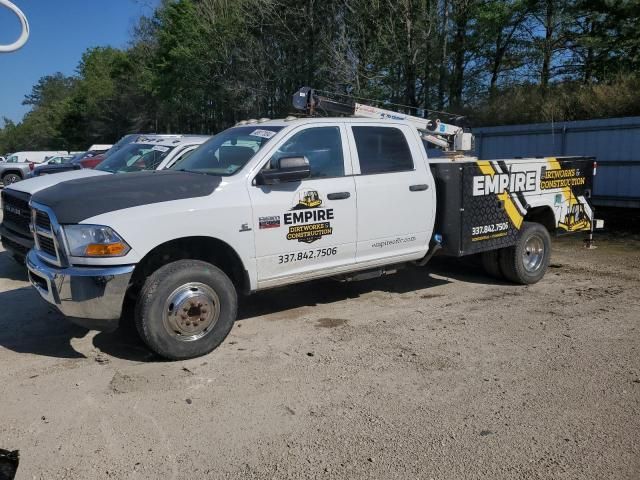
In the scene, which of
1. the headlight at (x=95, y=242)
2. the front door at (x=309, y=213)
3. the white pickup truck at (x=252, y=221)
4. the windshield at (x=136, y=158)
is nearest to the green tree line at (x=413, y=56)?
the windshield at (x=136, y=158)

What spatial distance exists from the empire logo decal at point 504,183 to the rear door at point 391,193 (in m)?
0.68

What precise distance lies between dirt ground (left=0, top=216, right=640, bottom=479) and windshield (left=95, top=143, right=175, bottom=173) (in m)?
3.08

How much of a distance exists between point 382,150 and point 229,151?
1.59 metres

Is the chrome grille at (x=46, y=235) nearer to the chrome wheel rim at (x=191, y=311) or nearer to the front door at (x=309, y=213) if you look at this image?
the chrome wheel rim at (x=191, y=311)

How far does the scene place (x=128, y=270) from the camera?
14.8 feet

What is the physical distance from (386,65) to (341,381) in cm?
2049

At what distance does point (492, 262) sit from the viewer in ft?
25.0

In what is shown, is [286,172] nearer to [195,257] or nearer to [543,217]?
[195,257]

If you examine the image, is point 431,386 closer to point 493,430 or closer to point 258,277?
point 493,430

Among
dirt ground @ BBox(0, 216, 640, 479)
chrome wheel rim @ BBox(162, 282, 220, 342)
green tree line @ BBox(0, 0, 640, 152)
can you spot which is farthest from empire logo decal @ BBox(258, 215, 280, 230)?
green tree line @ BBox(0, 0, 640, 152)

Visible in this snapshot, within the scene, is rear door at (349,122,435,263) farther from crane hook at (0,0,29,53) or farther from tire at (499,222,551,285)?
crane hook at (0,0,29,53)

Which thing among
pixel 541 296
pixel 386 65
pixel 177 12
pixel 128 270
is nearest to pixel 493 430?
pixel 128 270

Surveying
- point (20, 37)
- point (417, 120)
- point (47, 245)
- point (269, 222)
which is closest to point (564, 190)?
point (417, 120)

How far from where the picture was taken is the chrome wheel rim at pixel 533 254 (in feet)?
24.7
